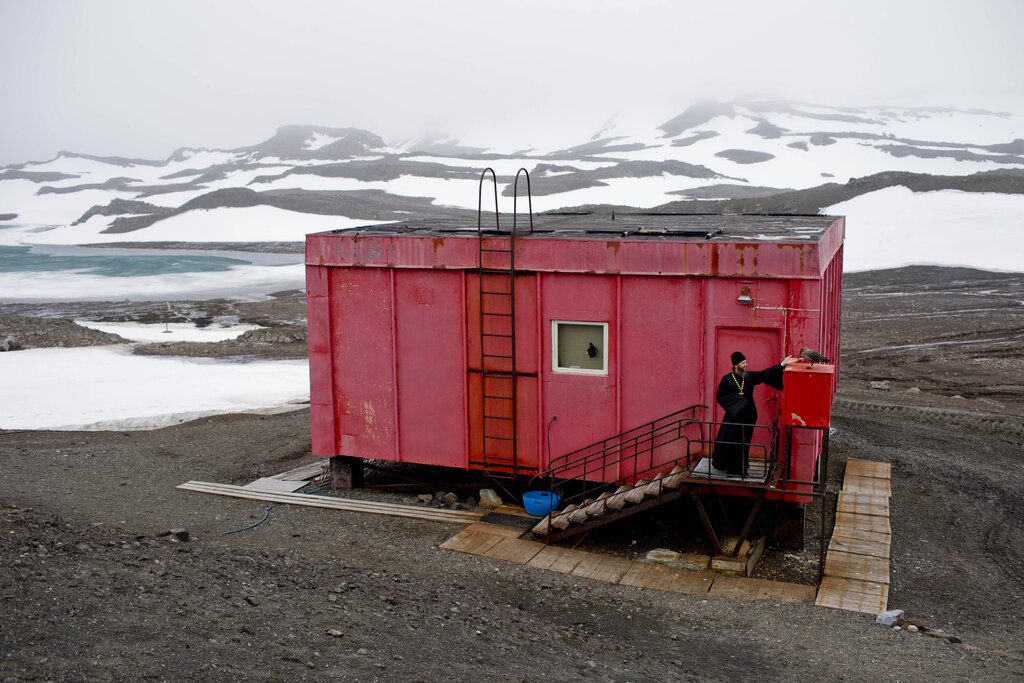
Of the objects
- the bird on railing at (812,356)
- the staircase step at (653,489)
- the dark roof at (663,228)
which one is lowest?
the staircase step at (653,489)

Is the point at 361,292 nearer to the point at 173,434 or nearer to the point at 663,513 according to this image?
the point at 663,513

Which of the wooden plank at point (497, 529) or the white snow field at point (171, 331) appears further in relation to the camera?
the white snow field at point (171, 331)

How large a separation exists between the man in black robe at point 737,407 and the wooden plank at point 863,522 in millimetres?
2533

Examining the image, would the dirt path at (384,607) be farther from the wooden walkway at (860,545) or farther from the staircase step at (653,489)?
the staircase step at (653,489)

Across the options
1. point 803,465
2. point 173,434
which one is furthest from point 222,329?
point 803,465

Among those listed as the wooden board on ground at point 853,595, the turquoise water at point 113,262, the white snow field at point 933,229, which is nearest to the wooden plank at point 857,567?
the wooden board on ground at point 853,595

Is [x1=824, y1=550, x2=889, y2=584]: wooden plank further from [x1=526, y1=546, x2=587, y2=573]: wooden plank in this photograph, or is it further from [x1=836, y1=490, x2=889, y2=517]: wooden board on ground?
[x1=526, y1=546, x2=587, y2=573]: wooden plank

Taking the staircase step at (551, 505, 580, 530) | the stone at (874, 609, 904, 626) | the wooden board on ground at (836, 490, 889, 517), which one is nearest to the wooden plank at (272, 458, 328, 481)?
the staircase step at (551, 505, 580, 530)

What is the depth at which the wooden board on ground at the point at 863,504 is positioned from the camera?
1334 cm

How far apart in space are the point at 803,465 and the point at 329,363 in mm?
6920

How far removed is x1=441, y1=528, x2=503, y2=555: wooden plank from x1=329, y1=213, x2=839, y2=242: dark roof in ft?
13.5

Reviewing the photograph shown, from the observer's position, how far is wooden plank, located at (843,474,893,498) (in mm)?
14172

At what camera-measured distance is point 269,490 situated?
14.5 metres

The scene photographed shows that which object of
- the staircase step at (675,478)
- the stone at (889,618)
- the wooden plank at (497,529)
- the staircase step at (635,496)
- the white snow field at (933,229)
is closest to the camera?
the stone at (889,618)
